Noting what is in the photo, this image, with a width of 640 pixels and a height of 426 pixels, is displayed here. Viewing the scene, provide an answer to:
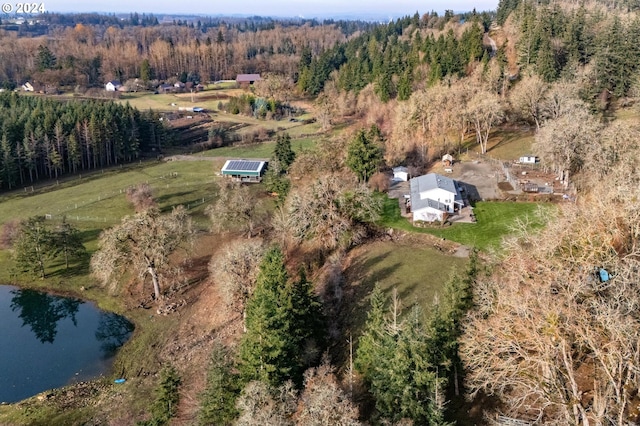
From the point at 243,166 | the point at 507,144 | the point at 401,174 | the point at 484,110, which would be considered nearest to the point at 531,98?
the point at 507,144

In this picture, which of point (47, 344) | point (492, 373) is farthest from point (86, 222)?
point (492, 373)

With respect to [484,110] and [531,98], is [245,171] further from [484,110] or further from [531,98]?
[531,98]

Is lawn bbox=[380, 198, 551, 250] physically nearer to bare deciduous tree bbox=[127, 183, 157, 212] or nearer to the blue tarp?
the blue tarp

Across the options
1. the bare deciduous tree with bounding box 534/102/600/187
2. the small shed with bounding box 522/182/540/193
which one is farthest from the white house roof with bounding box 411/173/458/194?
the bare deciduous tree with bounding box 534/102/600/187

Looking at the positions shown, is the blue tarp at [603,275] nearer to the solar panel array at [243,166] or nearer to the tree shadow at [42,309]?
the tree shadow at [42,309]

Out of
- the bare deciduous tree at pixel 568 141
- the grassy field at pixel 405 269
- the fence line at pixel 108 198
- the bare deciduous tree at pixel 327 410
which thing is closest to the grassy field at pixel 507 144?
the bare deciduous tree at pixel 568 141

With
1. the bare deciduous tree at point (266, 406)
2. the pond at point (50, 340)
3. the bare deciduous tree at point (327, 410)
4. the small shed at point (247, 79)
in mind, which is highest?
the small shed at point (247, 79)
